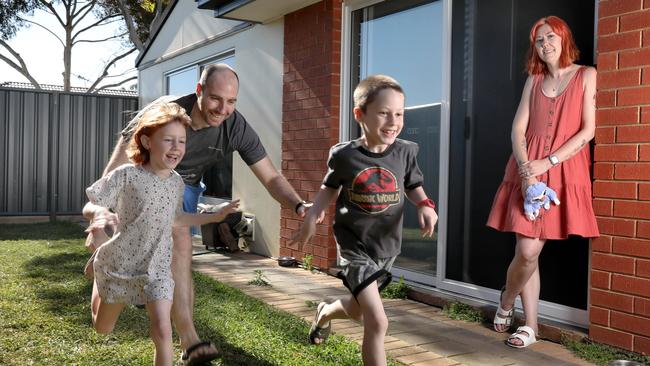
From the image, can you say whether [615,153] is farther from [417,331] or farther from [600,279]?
[417,331]

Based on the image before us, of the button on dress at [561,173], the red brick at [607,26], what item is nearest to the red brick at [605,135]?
the button on dress at [561,173]

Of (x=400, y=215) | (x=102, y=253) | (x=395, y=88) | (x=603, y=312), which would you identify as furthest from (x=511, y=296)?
(x=102, y=253)

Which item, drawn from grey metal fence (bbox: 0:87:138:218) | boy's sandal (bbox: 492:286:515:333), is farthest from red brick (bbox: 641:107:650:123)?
grey metal fence (bbox: 0:87:138:218)

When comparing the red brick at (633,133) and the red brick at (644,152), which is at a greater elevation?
the red brick at (633,133)

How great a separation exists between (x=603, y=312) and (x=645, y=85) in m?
1.35

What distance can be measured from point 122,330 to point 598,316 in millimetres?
2935

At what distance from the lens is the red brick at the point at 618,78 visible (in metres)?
3.72

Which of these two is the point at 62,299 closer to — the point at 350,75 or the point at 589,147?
the point at 350,75

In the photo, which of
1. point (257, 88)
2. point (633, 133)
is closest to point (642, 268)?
point (633, 133)

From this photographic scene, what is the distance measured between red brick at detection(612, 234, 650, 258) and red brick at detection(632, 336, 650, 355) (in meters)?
0.47

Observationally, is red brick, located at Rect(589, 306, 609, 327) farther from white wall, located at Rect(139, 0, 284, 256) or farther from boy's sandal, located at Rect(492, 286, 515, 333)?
white wall, located at Rect(139, 0, 284, 256)

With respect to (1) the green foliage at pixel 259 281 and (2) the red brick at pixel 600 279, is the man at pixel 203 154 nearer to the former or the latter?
(2) the red brick at pixel 600 279

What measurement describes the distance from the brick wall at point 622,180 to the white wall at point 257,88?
445 cm

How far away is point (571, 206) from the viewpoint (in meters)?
3.91
